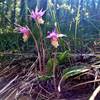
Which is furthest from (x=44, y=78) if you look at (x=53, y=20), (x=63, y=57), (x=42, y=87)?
(x=53, y=20)

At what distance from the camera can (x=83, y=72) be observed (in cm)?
153

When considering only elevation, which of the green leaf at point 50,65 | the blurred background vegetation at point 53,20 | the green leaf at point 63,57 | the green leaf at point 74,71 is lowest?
the green leaf at point 74,71

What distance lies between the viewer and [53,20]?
2.01 metres

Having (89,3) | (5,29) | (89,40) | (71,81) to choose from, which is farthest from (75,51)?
(89,3)

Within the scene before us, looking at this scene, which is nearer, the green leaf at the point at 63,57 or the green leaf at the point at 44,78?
the green leaf at the point at 44,78

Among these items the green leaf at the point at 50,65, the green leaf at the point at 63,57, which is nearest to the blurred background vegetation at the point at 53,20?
the green leaf at the point at 63,57

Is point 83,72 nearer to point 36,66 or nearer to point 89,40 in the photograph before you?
point 36,66

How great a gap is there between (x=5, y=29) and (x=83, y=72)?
0.77 meters

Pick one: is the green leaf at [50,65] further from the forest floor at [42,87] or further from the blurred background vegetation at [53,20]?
the blurred background vegetation at [53,20]

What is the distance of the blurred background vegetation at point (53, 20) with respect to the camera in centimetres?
203

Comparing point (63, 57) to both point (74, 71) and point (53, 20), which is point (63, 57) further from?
point (53, 20)

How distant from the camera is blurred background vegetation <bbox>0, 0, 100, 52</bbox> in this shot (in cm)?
203

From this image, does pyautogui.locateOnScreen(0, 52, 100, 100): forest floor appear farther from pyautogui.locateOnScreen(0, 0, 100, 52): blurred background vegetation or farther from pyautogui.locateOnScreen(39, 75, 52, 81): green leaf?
pyautogui.locateOnScreen(0, 0, 100, 52): blurred background vegetation

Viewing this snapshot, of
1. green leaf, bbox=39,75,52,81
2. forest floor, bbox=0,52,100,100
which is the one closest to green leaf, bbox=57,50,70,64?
forest floor, bbox=0,52,100,100
